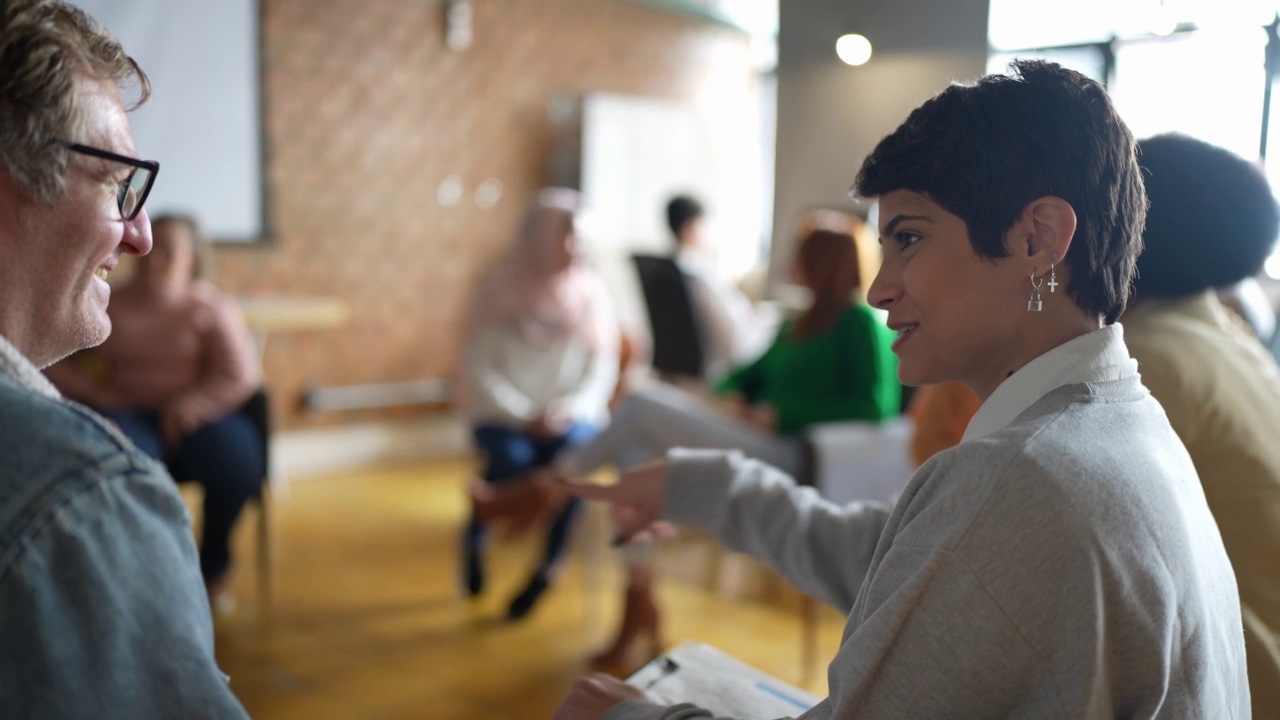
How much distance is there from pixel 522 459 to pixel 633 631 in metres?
0.76

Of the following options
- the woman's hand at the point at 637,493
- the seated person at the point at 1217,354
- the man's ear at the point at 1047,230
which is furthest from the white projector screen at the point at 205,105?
the man's ear at the point at 1047,230

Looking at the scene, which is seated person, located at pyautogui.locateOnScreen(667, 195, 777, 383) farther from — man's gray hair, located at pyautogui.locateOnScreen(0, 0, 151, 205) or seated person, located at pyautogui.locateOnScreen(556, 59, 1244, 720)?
man's gray hair, located at pyautogui.locateOnScreen(0, 0, 151, 205)

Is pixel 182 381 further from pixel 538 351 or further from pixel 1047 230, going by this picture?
pixel 1047 230

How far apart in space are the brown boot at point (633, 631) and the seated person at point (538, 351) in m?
0.69

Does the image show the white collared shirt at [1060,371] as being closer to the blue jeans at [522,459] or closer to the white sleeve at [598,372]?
the blue jeans at [522,459]

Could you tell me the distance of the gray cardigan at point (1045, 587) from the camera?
27.8 inches

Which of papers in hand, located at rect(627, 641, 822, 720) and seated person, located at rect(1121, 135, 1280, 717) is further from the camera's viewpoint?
seated person, located at rect(1121, 135, 1280, 717)

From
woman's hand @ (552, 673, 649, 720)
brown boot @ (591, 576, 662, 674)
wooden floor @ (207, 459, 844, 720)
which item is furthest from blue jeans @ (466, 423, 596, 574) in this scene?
woman's hand @ (552, 673, 649, 720)

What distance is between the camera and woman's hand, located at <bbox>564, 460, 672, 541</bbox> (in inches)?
48.8

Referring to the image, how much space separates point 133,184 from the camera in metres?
0.81

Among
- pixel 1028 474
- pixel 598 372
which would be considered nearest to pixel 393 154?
pixel 598 372

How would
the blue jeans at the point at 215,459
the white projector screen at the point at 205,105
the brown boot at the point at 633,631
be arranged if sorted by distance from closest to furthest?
the brown boot at the point at 633,631
the blue jeans at the point at 215,459
the white projector screen at the point at 205,105

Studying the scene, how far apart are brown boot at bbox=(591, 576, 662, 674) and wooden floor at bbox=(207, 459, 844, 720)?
0.25 ft

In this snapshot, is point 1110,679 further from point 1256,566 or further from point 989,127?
point 1256,566
